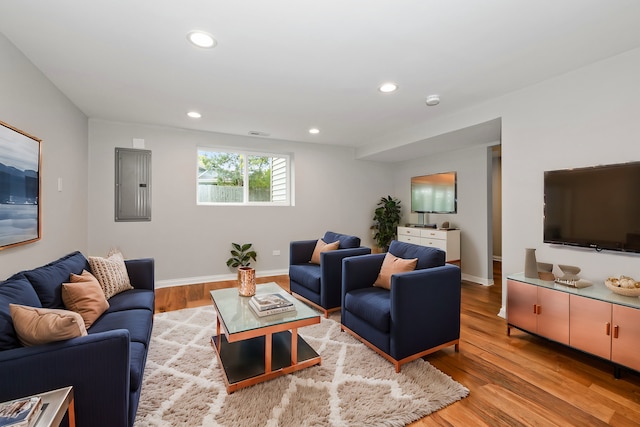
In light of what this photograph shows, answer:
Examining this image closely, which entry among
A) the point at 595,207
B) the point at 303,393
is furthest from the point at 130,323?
the point at 595,207

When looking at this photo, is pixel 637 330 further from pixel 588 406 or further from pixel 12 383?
pixel 12 383

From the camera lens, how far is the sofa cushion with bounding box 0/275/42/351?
1.27m

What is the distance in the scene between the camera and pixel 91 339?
4.27 ft

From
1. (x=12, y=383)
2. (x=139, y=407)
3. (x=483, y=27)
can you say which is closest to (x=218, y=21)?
(x=483, y=27)

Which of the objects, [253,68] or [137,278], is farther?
[137,278]

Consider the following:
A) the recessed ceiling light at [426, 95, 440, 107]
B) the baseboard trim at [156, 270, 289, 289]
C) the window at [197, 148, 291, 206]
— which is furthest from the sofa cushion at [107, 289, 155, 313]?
the recessed ceiling light at [426, 95, 440, 107]

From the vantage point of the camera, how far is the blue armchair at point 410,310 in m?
2.12

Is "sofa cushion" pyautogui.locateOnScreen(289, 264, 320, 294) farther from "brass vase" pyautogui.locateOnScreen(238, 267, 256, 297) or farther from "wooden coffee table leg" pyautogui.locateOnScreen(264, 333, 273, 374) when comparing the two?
"wooden coffee table leg" pyautogui.locateOnScreen(264, 333, 273, 374)

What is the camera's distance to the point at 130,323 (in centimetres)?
194

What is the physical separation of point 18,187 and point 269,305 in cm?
202

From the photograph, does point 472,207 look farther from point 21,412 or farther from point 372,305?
point 21,412

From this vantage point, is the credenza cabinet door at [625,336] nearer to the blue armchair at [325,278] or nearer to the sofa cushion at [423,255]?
the sofa cushion at [423,255]

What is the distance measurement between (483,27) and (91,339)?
2.81 m

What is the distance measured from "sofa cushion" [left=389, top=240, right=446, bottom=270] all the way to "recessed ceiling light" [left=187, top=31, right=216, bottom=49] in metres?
2.31
